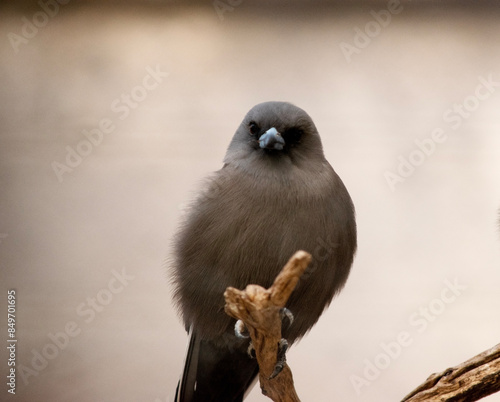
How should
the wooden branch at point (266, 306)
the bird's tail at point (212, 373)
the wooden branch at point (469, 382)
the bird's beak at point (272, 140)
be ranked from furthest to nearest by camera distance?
the bird's tail at point (212, 373) < the bird's beak at point (272, 140) < the wooden branch at point (469, 382) < the wooden branch at point (266, 306)

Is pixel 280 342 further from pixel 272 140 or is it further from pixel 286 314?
pixel 272 140

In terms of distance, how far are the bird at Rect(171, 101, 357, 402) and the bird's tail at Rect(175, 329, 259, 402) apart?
0.06m

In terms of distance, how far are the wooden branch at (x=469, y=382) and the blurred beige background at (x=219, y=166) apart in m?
1.16

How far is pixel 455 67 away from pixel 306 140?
150cm

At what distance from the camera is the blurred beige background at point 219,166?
3076 mm

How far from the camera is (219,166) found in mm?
3012

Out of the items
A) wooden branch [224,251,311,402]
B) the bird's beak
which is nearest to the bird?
the bird's beak

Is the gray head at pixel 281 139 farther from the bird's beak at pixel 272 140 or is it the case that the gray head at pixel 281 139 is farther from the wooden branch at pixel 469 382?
the wooden branch at pixel 469 382

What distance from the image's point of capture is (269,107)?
2.16 metres

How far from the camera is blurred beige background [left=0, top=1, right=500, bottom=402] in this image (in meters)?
3.08

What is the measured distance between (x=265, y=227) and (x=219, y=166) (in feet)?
3.31

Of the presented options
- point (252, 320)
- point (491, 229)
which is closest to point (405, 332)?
point (491, 229)

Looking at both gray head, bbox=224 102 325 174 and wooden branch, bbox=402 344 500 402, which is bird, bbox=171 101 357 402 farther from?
wooden branch, bbox=402 344 500 402

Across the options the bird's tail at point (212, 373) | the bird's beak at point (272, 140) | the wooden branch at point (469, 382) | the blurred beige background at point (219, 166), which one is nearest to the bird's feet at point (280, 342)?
the bird's tail at point (212, 373)
